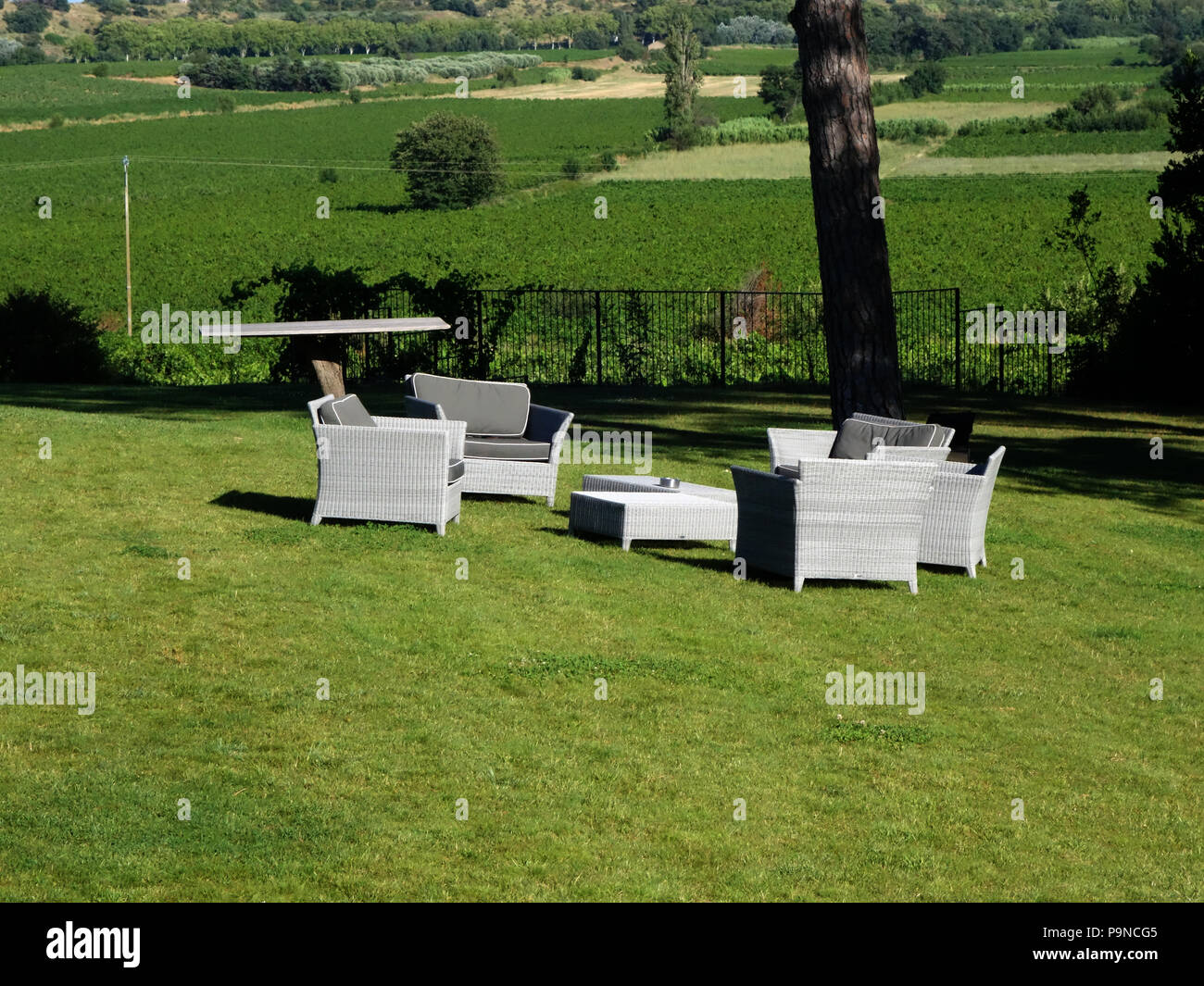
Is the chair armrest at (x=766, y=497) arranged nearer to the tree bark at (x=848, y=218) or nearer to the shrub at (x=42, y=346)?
the tree bark at (x=848, y=218)

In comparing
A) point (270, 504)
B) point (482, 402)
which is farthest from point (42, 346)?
point (270, 504)

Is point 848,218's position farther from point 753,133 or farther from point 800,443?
point 753,133

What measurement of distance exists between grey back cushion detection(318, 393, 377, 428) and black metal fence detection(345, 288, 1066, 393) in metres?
12.0

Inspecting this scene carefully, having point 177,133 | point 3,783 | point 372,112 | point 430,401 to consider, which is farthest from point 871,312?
point 372,112

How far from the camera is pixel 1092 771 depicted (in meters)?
7.50

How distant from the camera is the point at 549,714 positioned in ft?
25.7

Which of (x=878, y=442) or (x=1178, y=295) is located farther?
(x=1178, y=295)

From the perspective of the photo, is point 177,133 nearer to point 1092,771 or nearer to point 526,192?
point 526,192

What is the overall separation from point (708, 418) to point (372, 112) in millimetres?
107951

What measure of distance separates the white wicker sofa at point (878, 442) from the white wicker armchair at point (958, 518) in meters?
0.25

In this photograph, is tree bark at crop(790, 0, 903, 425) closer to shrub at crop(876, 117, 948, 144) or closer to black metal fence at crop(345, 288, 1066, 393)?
black metal fence at crop(345, 288, 1066, 393)

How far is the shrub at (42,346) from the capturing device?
24547mm

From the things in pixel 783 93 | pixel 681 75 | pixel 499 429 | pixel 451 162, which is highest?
pixel 681 75

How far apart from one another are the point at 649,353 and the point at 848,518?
15633mm
